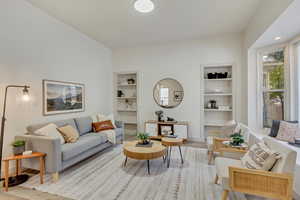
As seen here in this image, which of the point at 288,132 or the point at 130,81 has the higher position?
the point at 130,81

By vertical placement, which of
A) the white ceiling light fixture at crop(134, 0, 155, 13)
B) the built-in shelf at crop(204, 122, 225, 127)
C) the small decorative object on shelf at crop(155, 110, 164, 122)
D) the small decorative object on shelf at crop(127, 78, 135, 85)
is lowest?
the built-in shelf at crop(204, 122, 225, 127)

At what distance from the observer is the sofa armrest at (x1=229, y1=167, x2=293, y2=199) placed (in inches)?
60.1

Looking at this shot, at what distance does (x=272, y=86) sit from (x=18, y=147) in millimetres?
5022

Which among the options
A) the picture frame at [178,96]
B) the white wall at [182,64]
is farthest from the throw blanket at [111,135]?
the picture frame at [178,96]

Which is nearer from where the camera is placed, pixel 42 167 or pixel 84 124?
pixel 42 167

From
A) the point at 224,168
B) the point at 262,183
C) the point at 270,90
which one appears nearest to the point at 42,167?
the point at 224,168

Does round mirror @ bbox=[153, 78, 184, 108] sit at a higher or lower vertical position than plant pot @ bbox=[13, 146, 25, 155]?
higher

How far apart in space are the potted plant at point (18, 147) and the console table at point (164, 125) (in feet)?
10.3

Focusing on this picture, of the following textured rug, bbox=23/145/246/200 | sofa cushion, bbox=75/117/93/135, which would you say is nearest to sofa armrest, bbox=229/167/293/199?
textured rug, bbox=23/145/246/200

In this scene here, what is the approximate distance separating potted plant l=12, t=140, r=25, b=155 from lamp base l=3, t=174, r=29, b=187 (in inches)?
16.2

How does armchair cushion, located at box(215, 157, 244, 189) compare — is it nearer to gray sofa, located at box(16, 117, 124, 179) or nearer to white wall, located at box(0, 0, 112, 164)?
gray sofa, located at box(16, 117, 124, 179)

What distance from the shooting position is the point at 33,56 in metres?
3.06

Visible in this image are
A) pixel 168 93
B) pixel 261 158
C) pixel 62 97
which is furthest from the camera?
pixel 168 93

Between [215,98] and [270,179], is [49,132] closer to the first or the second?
[270,179]
